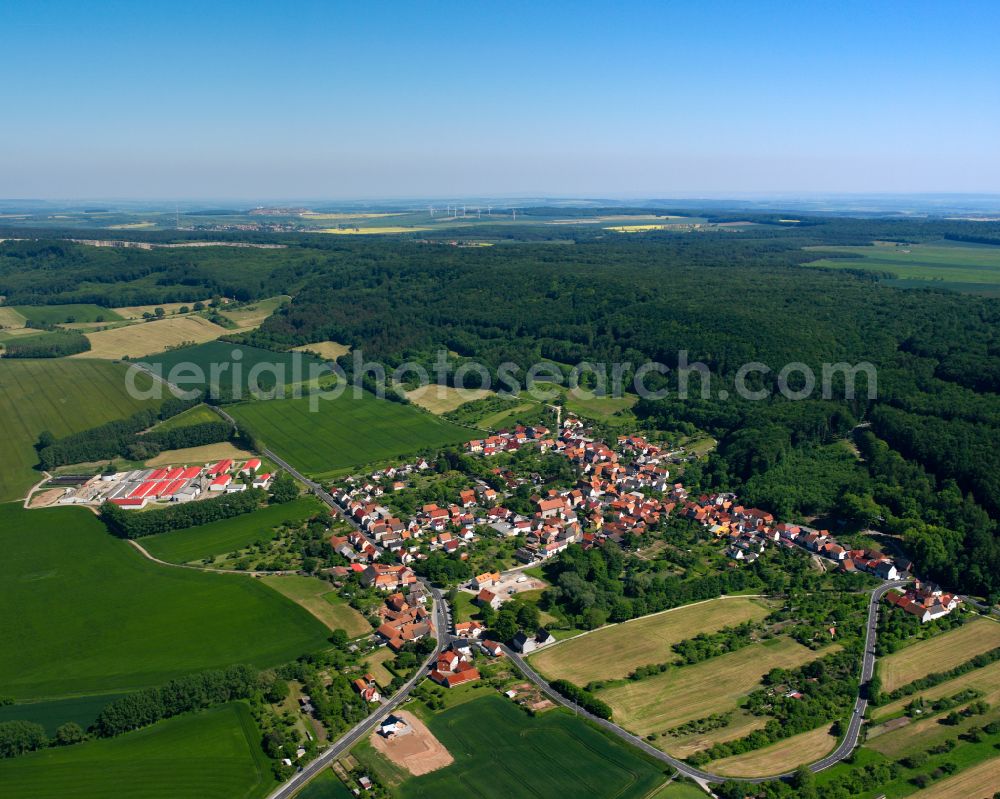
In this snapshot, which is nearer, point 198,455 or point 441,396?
point 198,455

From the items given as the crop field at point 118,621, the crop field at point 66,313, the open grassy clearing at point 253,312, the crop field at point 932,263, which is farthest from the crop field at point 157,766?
the crop field at point 932,263

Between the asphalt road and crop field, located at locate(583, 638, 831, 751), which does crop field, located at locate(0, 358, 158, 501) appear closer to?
the asphalt road

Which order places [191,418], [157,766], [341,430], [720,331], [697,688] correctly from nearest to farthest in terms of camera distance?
[157,766], [697,688], [341,430], [191,418], [720,331]

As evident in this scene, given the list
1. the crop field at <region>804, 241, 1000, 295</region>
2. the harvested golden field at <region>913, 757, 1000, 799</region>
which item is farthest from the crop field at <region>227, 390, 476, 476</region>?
the crop field at <region>804, 241, 1000, 295</region>

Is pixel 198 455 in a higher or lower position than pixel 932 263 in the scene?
lower

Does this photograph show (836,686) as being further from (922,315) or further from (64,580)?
(922,315)

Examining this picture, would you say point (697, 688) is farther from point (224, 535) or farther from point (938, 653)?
point (224, 535)

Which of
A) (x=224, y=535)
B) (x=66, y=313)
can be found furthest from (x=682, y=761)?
(x=66, y=313)
